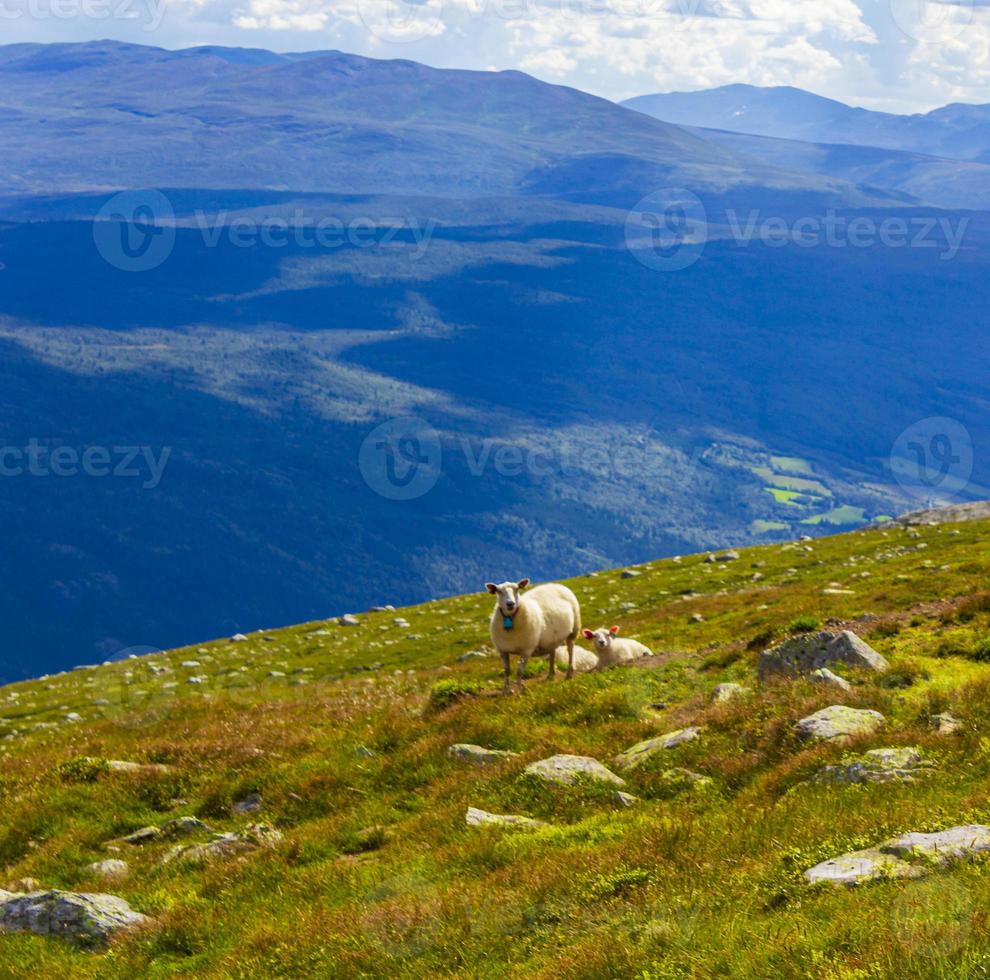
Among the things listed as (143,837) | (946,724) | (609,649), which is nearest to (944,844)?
(946,724)

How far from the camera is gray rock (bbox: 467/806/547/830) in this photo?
11.4m

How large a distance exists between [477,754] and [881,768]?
5459 mm

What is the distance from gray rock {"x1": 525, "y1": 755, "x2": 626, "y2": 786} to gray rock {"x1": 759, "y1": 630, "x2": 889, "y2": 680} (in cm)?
456

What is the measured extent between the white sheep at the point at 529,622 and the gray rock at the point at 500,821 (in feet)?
23.5

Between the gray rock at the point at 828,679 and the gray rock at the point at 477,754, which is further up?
the gray rock at the point at 828,679

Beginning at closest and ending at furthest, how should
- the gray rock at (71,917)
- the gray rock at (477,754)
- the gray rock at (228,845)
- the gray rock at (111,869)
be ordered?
the gray rock at (71,917), the gray rock at (228,845), the gray rock at (111,869), the gray rock at (477,754)

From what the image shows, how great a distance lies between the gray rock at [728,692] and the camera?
49.3 ft

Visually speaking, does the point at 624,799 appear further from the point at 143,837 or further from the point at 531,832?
the point at 143,837

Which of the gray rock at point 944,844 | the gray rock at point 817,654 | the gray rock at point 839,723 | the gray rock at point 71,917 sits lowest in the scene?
the gray rock at point 71,917

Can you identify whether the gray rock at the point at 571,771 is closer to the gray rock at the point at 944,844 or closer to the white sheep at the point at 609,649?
the gray rock at the point at 944,844

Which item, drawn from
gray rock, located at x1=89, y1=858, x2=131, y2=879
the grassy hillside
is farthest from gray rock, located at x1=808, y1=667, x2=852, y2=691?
gray rock, located at x1=89, y1=858, x2=131, y2=879

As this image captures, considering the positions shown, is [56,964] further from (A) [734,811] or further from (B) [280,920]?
(A) [734,811]

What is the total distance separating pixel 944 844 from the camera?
8.27 m

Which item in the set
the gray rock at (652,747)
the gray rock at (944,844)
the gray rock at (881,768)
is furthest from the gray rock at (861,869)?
the gray rock at (652,747)
